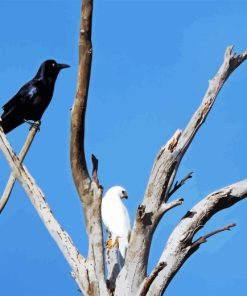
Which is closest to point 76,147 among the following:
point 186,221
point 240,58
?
point 186,221

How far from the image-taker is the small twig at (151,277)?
15.8 ft

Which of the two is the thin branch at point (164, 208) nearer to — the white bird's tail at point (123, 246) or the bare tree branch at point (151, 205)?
the bare tree branch at point (151, 205)

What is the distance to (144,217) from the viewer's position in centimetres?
509

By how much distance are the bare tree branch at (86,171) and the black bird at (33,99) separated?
218 cm

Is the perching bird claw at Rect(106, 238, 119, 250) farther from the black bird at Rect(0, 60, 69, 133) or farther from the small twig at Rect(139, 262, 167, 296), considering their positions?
the black bird at Rect(0, 60, 69, 133)

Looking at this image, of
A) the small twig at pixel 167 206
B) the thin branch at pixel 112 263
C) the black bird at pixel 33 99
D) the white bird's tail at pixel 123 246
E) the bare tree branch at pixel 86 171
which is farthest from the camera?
the black bird at pixel 33 99

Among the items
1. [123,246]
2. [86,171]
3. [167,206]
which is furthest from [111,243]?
[86,171]

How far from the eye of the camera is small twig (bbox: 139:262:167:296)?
15.8 ft

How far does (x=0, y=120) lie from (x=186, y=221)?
93.8 inches

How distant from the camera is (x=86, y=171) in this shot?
505 centimetres

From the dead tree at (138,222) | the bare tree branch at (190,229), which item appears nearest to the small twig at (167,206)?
the dead tree at (138,222)

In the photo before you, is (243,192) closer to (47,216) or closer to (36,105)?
(47,216)

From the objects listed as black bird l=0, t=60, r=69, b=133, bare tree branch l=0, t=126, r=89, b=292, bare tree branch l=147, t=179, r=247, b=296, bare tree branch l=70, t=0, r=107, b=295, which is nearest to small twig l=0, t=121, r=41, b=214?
bare tree branch l=0, t=126, r=89, b=292

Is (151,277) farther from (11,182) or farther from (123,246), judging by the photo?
Answer: (11,182)
